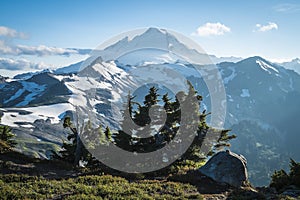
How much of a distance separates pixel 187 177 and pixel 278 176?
1060 cm

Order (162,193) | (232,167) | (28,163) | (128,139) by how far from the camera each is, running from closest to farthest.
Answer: (162,193), (232,167), (28,163), (128,139)

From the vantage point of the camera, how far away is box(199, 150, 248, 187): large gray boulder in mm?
26578

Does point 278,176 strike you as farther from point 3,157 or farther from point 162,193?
point 3,157

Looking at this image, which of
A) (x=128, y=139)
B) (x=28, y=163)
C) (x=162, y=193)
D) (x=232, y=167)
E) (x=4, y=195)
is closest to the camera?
(x=4, y=195)

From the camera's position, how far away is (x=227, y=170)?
88.8ft

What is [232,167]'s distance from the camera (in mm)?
27391

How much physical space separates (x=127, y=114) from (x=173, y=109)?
603cm

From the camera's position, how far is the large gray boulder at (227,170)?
2658 centimetres

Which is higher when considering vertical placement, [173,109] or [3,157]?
[173,109]

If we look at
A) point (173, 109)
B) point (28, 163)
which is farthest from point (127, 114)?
point (28, 163)

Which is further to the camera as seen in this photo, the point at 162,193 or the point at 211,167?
the point at 211,167

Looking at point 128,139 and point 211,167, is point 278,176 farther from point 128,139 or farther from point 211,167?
point 128,139

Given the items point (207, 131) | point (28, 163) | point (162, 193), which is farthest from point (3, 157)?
point (207, 131)

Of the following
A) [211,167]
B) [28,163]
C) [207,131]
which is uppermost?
[207,131]
